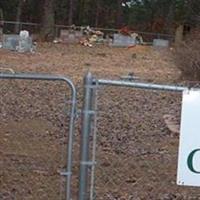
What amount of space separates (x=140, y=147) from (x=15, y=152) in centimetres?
160

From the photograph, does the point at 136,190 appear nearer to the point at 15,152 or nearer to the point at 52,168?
the point at 52,168

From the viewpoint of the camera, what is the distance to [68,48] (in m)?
30.6

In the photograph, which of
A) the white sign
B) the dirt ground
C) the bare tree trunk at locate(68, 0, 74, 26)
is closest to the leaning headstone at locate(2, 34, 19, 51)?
the dirt ground

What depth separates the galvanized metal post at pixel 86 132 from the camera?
5.75 metres

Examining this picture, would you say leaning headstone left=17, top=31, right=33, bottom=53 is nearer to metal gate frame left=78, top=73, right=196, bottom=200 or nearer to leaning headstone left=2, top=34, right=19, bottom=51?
leaning headstone left=2, top=34, right=19, bottom=51

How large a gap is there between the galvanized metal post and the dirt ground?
1.04 meters

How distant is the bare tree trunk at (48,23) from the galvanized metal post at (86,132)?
3008 cm

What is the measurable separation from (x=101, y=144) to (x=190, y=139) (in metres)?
4.23

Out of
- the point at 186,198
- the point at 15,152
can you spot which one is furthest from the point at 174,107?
the point at 186,198

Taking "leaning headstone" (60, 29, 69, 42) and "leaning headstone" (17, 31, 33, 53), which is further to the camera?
"leaning headstone" (60, 29, 69, 42)

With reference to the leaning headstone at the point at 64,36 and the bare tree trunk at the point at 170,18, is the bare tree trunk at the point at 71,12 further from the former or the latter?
the leaning headstone at the point at 64,36

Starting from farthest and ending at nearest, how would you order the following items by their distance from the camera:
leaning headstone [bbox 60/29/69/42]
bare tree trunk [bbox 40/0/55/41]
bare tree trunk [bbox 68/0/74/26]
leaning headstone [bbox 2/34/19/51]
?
bare tree trunk [bbox 68/0/74/26], bare tree trunk [bbox 40/0/55/41], leaning headstone [bbox 60/29/69/42], leaning headstone [bbox 2/34/19/51]

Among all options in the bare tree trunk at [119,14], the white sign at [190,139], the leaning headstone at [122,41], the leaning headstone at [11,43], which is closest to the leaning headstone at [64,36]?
the leaning headstone at [122,41]

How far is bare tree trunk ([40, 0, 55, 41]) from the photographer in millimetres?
36244
